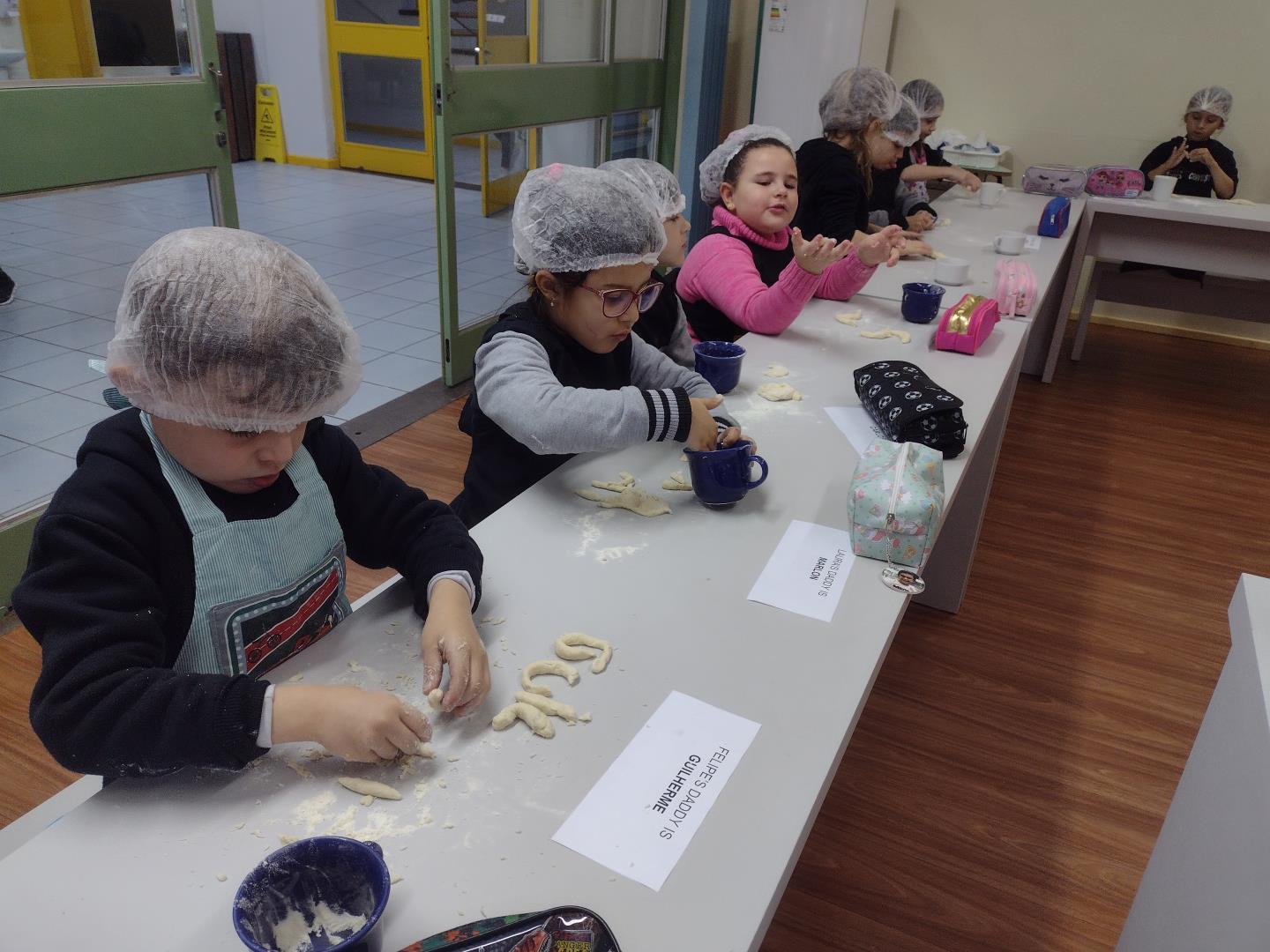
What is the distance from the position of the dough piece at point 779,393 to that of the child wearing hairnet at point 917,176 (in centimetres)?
181

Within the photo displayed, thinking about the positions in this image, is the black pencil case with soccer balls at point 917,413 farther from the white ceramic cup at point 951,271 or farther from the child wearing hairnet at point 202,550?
the white ceramic cup at point 951,271

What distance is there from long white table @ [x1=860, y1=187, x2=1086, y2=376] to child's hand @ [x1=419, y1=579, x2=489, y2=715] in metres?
1.93

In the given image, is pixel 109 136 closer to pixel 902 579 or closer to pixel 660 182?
pixel 660 182

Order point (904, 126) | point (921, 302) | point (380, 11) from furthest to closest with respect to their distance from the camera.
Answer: point (380, 11) → point (904, 126) → point (921, 302)

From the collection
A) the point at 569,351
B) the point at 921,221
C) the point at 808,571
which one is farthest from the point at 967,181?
the point at 808,571

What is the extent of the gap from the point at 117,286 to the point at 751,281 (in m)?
2.63

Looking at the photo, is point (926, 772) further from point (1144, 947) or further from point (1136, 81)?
point (1136, 81)

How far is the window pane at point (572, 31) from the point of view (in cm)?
420

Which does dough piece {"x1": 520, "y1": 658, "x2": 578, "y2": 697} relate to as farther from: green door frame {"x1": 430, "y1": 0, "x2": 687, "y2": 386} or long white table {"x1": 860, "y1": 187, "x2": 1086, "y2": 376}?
green door frame {"x1": 430, "y1": 0, "x2": 687, "y2": 386}

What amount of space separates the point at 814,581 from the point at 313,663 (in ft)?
2.08

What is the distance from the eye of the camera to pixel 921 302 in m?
2.31

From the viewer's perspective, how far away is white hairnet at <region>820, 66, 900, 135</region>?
126 inches

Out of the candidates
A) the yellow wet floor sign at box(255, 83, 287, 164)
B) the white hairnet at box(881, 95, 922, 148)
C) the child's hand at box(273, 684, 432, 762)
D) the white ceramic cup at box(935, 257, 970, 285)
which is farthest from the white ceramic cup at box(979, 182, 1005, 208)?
the yellow wet floor sign at box(255, 83, 287, 164)

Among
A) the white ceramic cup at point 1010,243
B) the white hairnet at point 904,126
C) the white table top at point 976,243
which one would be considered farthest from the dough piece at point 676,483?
the white hairnet at point 904,126
